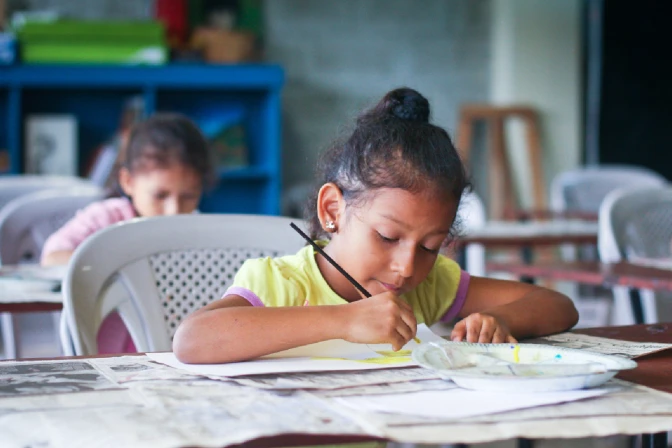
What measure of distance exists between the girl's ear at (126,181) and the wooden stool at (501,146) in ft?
11.0

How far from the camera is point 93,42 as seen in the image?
4.86 m

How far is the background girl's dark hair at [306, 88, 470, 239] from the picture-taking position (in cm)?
131

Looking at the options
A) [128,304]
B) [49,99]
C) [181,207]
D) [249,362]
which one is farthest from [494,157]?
[249,362]

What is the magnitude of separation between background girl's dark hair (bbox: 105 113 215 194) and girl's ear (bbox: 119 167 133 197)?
0.05ft

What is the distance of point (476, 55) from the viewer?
19.2 ft

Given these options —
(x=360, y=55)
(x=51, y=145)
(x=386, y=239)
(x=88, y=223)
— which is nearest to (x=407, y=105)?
(x=386, y=239)

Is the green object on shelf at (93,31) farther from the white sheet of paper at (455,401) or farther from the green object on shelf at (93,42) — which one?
the white sheet of paper at (455,401)

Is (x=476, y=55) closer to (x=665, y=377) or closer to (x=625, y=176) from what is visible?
(x=625, y=176)

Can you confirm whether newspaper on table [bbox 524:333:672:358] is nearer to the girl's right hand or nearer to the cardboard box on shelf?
the girl's right hand

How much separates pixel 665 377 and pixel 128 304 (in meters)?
0.85

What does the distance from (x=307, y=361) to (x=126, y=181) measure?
167 centimetres

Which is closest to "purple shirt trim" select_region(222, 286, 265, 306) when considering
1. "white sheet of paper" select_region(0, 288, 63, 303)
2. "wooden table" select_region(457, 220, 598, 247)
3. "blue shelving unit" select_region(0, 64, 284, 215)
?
"white sheet of paper" select_region(0, 288, 63, 303)

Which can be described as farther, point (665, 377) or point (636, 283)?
point (636, 283)

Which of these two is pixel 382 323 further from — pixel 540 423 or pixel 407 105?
pixel 407 105
